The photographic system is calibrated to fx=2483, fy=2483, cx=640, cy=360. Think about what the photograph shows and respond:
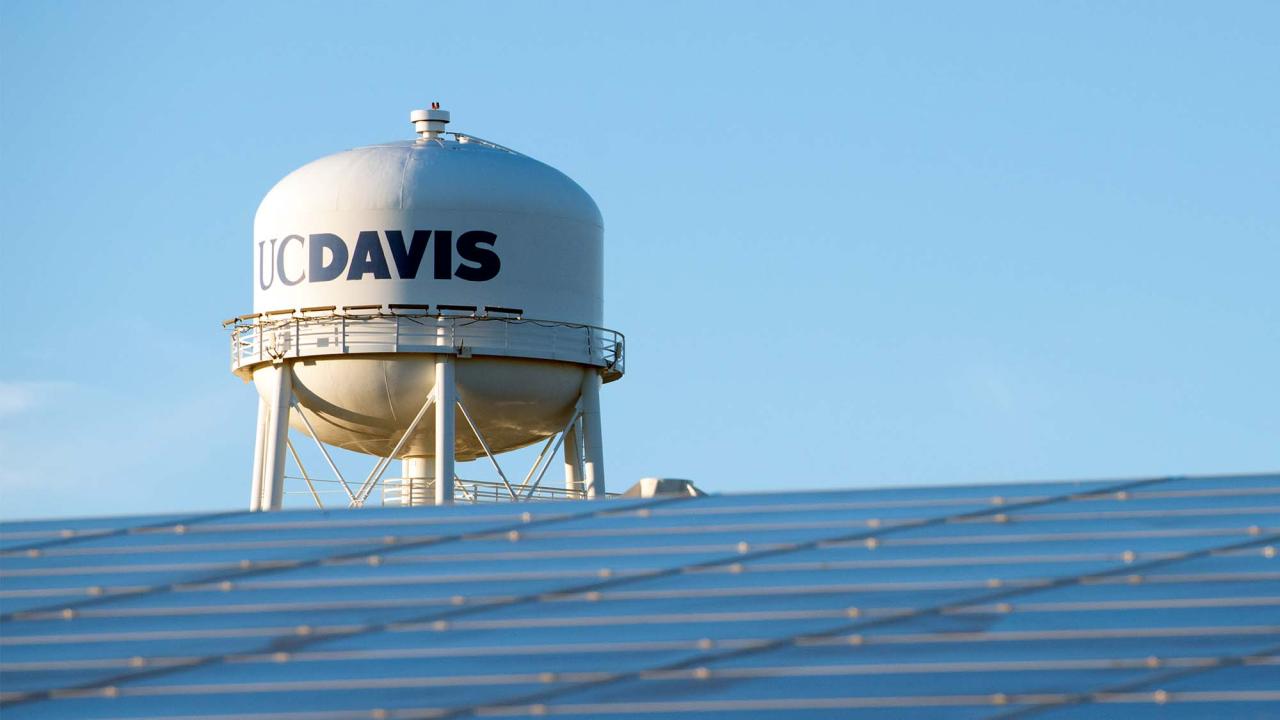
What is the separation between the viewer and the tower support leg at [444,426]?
139 ft

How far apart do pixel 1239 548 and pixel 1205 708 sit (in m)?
3.32

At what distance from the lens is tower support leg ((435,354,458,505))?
139 ft

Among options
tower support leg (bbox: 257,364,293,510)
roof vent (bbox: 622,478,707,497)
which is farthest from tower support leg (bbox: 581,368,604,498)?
roof vent (bbox: 622,478,707,497)

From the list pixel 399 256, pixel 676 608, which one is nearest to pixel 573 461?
pixel 399 256

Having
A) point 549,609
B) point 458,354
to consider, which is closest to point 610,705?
point 549,609

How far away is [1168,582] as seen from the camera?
2034 centimetres

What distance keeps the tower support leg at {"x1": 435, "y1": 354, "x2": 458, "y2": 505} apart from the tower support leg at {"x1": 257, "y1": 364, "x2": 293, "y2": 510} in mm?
2760

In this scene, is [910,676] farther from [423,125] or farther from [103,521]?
[423,125]

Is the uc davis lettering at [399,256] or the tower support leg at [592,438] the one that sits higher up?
the uc davis lettering at [399,256]

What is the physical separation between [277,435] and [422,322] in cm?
324

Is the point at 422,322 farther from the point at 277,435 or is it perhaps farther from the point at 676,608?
the point at 676,608

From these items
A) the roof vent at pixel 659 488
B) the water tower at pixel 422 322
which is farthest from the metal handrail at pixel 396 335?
the roof vent at pixel 659 488

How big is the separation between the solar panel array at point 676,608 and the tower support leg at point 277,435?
19805 mm

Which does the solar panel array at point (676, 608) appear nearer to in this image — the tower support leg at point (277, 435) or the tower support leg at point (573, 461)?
the tower support leg at point (277, 435)
